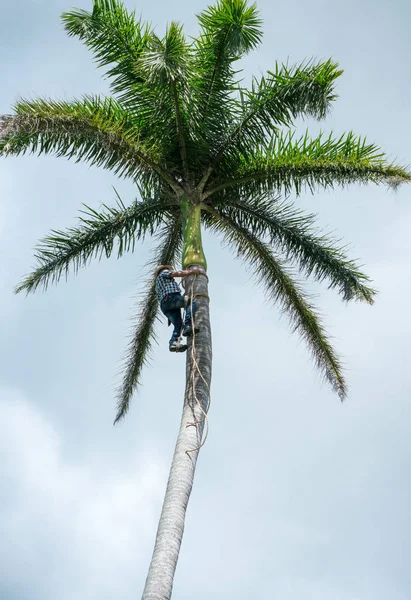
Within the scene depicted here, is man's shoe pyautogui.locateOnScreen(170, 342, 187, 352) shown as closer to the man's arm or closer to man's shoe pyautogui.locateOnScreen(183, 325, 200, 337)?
man's shoe pyautogui.locateOnScreen(183, 325, 200, 337)

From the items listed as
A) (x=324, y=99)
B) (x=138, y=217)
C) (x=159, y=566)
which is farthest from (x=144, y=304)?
(x=159, y=566)

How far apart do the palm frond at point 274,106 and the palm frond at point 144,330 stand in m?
1.61

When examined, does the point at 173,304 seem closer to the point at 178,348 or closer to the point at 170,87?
the point at 178,348

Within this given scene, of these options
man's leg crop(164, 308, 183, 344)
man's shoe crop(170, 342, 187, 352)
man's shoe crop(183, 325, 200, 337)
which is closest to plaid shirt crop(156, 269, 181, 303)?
man's leg crop(164, 308, 183, 344)

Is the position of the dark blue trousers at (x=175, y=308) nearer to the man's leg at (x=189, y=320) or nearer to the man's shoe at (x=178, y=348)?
the man's leg at (x=189, y=320)

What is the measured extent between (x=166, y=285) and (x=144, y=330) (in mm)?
3426

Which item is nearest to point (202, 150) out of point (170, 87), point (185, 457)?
point (170, 87)

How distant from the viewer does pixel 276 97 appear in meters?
10.8

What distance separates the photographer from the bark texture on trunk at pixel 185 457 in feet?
21.7

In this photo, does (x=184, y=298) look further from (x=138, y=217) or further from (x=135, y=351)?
(x=135, y=351)

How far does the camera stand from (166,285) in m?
9.49

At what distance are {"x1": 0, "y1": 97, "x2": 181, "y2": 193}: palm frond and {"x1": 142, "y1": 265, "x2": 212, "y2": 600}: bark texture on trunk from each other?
2092mm

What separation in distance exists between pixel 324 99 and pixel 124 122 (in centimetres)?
303

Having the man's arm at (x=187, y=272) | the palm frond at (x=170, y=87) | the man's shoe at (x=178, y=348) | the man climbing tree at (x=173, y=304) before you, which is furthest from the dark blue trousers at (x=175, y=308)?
Answer: the palm frond at (x=170, y=87)
